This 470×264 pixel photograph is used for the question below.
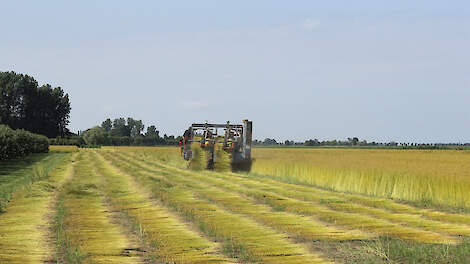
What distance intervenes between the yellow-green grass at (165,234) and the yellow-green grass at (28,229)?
1.16 m

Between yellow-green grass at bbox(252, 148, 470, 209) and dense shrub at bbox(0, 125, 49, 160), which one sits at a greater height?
dense shrub at bbox(0, 125, 49, 160)

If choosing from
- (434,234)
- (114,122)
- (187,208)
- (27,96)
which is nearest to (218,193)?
(187,208)

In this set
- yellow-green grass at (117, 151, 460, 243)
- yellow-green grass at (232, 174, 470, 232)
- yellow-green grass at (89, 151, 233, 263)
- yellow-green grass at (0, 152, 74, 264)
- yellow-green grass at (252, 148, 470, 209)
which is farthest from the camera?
yellow-green grass at (252, 148, 470, 209)

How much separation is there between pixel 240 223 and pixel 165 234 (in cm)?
129

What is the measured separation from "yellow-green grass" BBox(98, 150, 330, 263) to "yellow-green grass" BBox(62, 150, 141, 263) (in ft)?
3.67

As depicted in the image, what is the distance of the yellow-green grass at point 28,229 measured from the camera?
17.7 ft

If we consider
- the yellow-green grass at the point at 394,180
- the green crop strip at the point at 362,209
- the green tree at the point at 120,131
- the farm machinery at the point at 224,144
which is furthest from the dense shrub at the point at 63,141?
the green crop strip at the point at 362,209

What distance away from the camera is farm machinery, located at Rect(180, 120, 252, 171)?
20.0 metres

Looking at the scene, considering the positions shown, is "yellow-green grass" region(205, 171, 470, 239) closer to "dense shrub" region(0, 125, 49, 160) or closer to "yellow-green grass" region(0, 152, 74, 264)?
"yellow-green grass" region(0, 152, 74, 264)

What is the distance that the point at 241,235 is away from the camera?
21.0 ft

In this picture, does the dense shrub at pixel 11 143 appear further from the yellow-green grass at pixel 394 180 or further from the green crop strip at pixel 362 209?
the green crop strip at pixel 362 209

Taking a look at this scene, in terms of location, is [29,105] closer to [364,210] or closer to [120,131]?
[120,131]

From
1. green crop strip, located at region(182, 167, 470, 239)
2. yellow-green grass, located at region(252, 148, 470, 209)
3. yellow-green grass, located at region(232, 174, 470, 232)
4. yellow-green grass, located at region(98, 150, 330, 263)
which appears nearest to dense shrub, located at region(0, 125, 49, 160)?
yellow-green grass, located at region(252, 148, 470, 209)

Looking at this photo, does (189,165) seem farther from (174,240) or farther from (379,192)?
(174,240)
